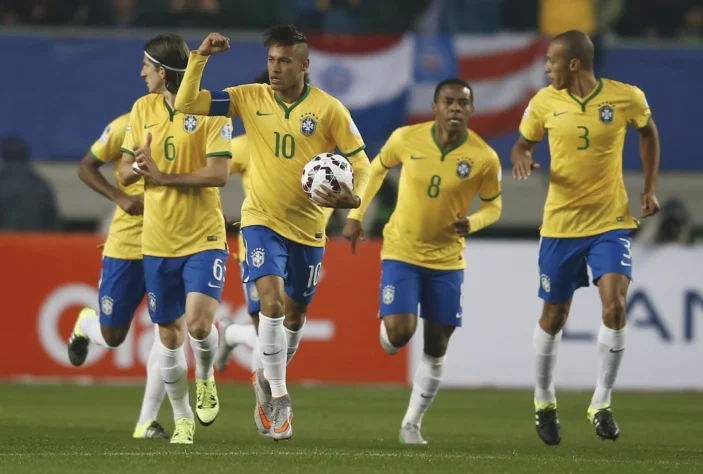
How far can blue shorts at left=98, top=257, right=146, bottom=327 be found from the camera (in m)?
9.55

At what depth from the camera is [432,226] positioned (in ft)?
31.3

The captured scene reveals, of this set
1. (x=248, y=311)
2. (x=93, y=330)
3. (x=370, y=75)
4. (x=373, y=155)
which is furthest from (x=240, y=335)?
(x=370, y=75)

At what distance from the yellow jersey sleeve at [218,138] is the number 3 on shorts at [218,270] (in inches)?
26.3

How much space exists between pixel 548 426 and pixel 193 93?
10.6 ft

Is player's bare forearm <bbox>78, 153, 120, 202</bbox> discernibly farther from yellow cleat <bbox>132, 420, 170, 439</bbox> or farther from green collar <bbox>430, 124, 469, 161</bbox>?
green collar <bbox>430, 124, 469, 161</bbox>

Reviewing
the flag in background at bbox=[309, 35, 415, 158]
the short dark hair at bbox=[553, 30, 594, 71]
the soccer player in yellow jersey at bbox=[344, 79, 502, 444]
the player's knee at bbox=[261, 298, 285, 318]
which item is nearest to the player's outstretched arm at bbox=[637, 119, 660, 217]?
the short dark hair at bbox=[553, 30, 594, 71]

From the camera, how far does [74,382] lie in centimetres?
1416

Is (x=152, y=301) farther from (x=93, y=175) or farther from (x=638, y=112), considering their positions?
(x=638, y=112)

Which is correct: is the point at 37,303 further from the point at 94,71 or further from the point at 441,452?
the point at 441,452

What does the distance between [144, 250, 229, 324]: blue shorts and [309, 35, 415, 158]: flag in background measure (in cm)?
757

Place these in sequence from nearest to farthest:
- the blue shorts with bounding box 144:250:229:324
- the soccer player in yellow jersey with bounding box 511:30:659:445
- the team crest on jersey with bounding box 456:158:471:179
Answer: the blue shorts with bounding box 144:250:229:324
the soccer player in yellow jersey with bounding box 511:30:659:445
the team crest on jersey with bounding box 456:158:471:179

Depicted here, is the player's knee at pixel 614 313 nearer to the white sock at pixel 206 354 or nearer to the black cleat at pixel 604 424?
the black cleat at pixel 604 424

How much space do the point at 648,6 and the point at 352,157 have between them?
35.2ft

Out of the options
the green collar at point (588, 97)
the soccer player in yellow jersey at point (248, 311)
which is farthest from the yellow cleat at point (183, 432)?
the green collar at point (588, 97)
